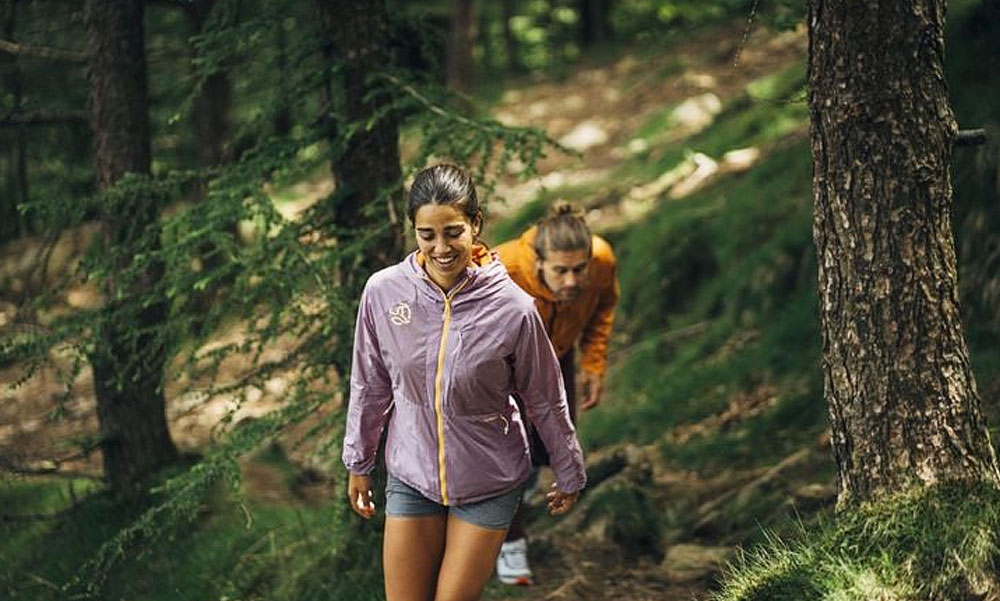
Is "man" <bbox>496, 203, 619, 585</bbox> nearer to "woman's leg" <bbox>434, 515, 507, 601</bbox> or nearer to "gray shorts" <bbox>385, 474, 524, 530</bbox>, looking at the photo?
"gray shorts" <bbox>385, 474, 524, 530</bbox>

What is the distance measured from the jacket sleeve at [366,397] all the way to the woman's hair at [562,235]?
129 centimetres

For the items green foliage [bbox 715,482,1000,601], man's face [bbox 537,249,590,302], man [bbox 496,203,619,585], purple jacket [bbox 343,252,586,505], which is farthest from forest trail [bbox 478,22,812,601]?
purple jacket [bbox 343,252,586,505]

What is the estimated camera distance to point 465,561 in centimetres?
448

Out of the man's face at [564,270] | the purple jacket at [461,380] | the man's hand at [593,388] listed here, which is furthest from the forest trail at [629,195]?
the purple jacket at [461,380]

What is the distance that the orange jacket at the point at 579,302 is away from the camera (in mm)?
5852

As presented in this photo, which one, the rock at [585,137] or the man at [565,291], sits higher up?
the man at [565,291]

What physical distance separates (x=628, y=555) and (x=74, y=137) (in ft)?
17.6

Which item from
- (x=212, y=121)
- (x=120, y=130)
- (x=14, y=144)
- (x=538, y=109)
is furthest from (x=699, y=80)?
(x=120, y=130)

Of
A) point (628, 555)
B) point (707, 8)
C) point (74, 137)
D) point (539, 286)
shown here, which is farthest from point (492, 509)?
point (707, 8)

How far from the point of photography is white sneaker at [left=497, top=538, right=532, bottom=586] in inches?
251

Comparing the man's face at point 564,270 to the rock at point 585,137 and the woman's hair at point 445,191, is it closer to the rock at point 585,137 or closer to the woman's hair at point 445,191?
the woman's hair at point 445,191

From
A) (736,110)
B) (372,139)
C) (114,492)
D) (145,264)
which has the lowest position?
(114,492)

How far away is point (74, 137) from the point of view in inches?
365

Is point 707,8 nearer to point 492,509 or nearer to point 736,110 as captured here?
point 736,110
